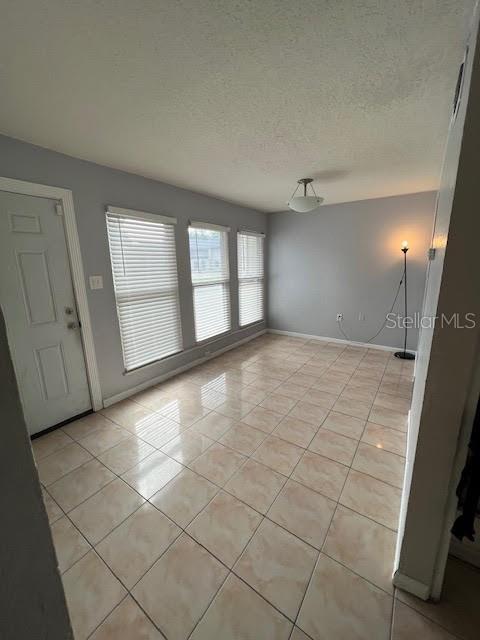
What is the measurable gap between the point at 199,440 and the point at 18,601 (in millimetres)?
1840

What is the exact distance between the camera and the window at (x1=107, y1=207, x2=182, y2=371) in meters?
2.72

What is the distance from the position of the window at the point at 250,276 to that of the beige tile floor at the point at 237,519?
220 cm

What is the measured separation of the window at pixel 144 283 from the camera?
2721 mm

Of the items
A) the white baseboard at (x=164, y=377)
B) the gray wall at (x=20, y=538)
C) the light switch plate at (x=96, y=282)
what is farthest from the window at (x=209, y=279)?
the gray wall at (x=20, y=538)

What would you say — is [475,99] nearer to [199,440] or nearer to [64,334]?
[199,440]

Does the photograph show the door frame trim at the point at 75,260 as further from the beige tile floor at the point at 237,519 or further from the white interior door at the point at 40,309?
the beige tile floor at the point at 237,519

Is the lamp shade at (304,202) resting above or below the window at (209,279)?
above

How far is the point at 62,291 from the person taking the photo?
2.33m

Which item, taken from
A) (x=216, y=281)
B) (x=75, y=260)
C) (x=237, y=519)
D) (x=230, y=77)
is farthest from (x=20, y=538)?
(x=216, y=281)

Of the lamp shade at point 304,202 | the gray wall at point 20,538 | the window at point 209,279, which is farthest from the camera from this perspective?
the window at point 209,279

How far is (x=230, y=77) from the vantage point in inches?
53.7

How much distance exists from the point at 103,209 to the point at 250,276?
9.04 ft

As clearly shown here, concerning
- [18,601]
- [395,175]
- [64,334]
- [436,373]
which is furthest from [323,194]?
[18,601]

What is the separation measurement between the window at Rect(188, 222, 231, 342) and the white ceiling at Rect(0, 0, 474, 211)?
1.34 meters
